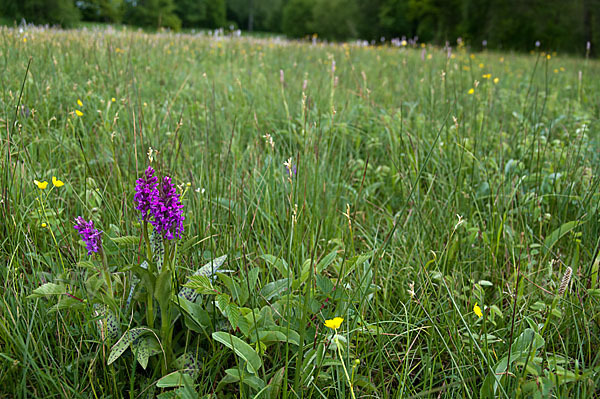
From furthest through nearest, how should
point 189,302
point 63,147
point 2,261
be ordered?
1. point 63,147
2. point 2,261
3. point 189,302

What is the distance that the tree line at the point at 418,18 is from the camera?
8.15m

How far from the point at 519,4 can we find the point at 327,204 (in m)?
21.9

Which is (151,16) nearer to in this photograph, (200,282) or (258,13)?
(200,282)

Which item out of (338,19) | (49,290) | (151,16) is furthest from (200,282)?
(338,19)

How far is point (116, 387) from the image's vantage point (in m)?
0.94

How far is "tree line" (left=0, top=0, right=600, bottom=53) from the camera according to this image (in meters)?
8.15

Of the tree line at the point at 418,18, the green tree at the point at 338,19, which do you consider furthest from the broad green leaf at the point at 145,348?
the green tree at the point at 338,19

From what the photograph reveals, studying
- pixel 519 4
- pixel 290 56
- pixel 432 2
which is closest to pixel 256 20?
pixel 432 2

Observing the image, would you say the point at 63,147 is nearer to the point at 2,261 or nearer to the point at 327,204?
the point at 2,261

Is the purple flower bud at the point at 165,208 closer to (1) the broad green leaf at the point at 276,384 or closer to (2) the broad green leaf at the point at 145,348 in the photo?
(2) the broad green leaf at the point at 145,348

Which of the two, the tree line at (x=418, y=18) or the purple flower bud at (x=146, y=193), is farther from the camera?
the tree line at (x=418, y=18)

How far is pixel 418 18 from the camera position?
2778 cm

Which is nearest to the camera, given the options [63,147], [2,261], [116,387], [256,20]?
[116,387]

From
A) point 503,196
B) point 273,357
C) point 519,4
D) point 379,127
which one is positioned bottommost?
point 273,357
